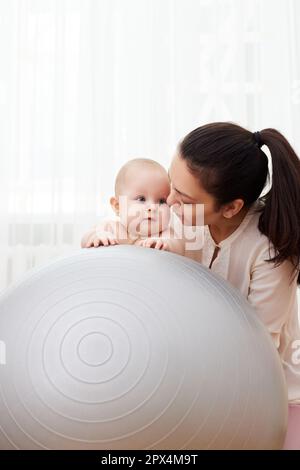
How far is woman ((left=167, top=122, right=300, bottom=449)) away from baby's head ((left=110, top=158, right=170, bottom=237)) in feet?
0.35

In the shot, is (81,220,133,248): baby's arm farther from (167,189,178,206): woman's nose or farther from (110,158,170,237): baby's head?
(167,189,178,206): woman's nose

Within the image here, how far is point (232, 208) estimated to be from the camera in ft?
4.44

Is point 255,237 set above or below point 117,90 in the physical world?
below

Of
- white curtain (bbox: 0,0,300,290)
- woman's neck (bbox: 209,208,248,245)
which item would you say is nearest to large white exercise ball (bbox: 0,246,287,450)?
woman's neck (bbox: 209,208,248,245)

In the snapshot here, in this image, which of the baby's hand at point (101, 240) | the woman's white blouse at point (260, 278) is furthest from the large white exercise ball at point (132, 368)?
the woman's white blouse at point (260, 278)

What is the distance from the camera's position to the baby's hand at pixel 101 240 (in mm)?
1200

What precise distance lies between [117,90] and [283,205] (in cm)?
134

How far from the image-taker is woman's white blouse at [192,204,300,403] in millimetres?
1301

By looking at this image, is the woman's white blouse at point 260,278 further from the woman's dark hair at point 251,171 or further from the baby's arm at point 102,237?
the baby's arm at point 102,237

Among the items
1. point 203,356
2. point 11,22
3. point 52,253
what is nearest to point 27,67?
point 11,22

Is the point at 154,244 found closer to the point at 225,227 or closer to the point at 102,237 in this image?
the point at 102,237

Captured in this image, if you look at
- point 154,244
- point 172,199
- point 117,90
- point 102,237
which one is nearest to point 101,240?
point 102,237

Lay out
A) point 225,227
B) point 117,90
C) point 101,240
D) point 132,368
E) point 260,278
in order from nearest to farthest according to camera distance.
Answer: point 132,368
point 101,240
point 260,278
point 225,227
point 117,90
